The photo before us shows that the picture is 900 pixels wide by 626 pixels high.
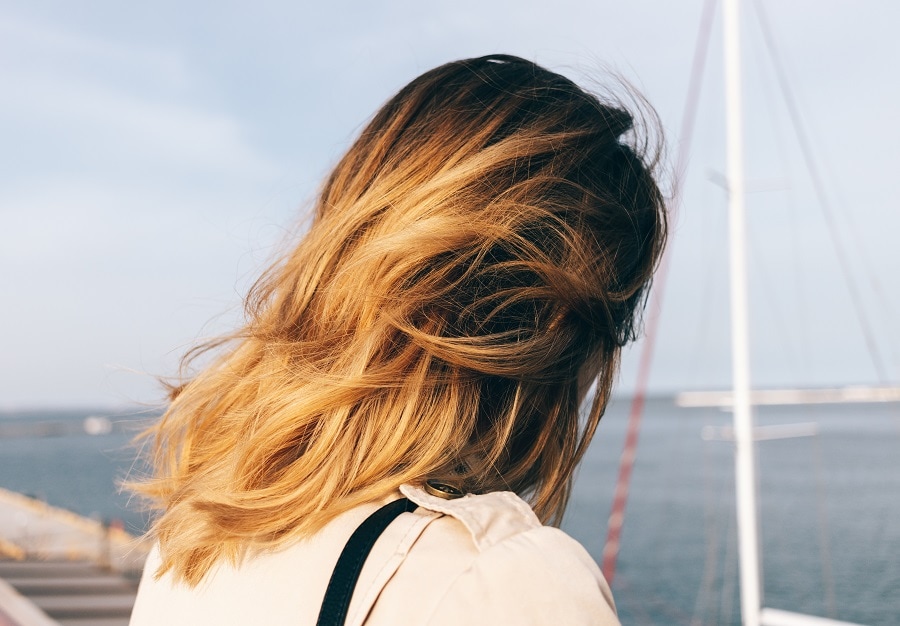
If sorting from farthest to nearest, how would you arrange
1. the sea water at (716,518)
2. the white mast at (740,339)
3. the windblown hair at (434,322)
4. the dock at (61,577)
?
the sea water at (716,518) < the white mast at (740,339) < the dock at (61,577) < the windblown hair at (434,322)

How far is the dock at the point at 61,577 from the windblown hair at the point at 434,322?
417mm

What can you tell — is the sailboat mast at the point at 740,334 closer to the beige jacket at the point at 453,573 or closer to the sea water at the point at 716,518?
the sea water at the point at 716,518

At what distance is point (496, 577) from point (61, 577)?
485 centimetres

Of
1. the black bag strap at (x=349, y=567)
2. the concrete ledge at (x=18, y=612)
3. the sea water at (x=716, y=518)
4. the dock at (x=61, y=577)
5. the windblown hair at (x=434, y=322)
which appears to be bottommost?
the sea water at (x=716, y=518)

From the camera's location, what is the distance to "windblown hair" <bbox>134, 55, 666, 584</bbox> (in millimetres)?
860

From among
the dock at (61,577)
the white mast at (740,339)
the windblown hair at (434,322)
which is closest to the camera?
the windblown hair at (434,322)

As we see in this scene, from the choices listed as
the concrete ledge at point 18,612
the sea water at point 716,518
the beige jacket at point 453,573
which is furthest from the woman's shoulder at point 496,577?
the concrete ledge at point 18,612

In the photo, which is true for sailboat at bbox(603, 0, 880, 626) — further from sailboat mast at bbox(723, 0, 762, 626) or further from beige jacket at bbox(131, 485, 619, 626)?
beige jacket at bbox(131, 485, 619, 626)

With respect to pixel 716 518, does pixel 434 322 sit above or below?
above

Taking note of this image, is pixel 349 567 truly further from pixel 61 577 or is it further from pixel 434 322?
pixel 61 577

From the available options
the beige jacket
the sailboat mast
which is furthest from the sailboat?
the beige jacket

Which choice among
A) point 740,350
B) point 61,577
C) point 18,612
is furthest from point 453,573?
point 740,350

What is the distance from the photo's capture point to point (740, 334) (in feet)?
21.0

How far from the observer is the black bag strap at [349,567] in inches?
27.8
